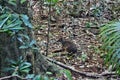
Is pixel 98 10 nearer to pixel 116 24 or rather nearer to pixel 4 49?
pixel 116 24

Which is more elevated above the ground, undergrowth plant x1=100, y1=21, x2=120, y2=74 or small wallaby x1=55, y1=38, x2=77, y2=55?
undergrowth plant x1=100, y1=21, x2=120, y2=74

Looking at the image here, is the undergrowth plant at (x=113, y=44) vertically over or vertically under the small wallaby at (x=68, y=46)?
over

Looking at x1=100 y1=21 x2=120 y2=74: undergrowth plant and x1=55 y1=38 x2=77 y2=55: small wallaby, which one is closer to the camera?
x1=100 y1=21 x2=120 y2=74: undergrowth plant

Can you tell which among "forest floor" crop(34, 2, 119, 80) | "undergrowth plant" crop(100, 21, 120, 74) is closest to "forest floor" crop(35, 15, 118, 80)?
"forest floor" crop(34, 2, 119, 80)

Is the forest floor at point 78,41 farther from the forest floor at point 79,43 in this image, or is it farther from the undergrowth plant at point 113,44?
the undergrowth plant at point 113,44

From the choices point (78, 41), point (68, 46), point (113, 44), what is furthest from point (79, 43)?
point (113, 44)

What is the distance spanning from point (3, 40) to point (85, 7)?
11.6ft

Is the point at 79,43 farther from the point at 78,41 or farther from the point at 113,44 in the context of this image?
the point at 113,44

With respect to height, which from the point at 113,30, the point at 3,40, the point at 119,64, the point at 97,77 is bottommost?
the point at 97,77

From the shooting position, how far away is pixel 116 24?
3635 millimetres

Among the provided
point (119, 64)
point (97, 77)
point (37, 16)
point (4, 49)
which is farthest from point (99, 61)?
point (4, 49)

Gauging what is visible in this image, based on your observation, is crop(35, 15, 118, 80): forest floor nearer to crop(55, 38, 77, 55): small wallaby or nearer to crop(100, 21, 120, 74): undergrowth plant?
crop(55, 38, 77, 55): small wallaby

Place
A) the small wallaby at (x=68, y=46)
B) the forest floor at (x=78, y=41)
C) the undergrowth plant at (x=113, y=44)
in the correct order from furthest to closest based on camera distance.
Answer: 1. the small wallaby at (x=68, y=46)
2. the forest floor at (x=78, y=41)
3. the undergrowth plant at (x=113, y=44)

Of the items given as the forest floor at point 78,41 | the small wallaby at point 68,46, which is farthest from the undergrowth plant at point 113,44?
the small wallaby at point 68,46
